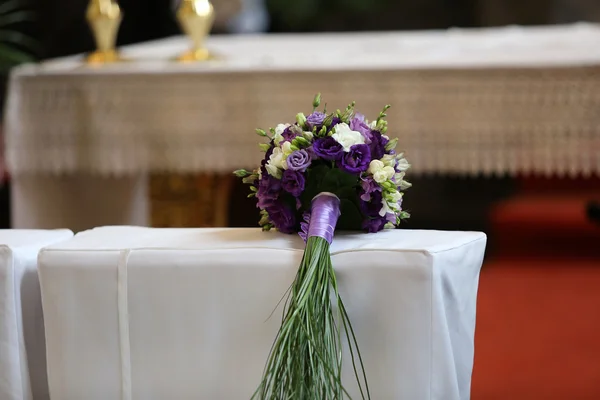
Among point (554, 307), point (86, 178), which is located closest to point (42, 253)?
point (86, 178)

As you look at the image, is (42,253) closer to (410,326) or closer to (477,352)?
(410,326)

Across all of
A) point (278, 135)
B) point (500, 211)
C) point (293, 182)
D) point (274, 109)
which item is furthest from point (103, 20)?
point (500, 211)

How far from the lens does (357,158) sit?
170 centimetres

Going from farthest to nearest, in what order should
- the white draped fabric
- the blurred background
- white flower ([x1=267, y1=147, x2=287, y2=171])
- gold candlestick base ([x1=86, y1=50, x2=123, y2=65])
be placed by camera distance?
gold candlestick base ([x1=86, y1=50, x2=123, y2=65])
the white draped fabric
the blurred background
white flower ([x1=267, y1=147, x2=287, y2=171])

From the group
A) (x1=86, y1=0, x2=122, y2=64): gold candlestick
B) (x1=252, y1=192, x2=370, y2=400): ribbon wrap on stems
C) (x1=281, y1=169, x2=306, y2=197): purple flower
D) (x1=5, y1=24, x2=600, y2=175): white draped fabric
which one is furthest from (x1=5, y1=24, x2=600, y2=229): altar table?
(x1=252, y1=192, x2=370, y2=400): ribbon wrap on stems

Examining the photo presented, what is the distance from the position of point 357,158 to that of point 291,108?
56.4 inches

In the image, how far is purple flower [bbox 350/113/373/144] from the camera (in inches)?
68.7

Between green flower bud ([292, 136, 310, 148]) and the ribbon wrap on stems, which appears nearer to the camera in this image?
the ribbon wrap on stems

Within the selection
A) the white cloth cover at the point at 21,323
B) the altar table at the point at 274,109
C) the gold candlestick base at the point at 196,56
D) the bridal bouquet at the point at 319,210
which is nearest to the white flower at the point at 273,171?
the bridal bouquet at the point at 319,210

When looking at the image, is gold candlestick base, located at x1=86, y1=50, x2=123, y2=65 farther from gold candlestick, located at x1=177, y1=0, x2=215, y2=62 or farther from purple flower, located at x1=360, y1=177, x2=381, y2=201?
purple flower, located at x1=360, y1=177, x2=381, y2=201

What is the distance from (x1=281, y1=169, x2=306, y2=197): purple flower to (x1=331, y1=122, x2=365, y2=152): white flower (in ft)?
0.33

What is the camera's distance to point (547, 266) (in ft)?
14.0

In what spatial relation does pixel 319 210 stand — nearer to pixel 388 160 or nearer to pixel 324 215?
pixel 324 215

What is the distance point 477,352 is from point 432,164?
649 millimetres
